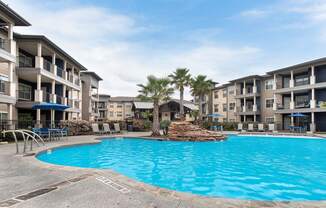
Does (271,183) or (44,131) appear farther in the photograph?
(44,131)

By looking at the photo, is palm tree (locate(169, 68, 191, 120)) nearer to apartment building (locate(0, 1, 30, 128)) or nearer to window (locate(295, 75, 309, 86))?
apartment building (locate(0, 1, 30, 128))

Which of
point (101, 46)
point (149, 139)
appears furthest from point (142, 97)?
point (101, 46)

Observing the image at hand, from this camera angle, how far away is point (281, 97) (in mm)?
35562

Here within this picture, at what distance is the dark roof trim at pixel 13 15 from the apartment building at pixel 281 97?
109 ft

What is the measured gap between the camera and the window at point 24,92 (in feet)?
68.2

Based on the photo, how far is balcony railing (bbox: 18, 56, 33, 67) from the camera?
21.0 metres

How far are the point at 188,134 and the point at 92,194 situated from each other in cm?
1574

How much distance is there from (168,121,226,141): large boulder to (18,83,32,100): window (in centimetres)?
1541

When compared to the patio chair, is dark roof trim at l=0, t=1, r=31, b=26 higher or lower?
higher

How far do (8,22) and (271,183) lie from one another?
20.6 metres

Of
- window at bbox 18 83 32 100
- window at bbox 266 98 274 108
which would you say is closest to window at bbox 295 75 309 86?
window at bbox 266 98 274 108

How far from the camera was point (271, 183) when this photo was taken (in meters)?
6.59

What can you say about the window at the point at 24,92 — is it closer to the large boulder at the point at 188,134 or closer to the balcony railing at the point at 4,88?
the balcony railing at the point at 4,88

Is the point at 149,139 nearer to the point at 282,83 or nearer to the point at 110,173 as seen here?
the point at 110,173
